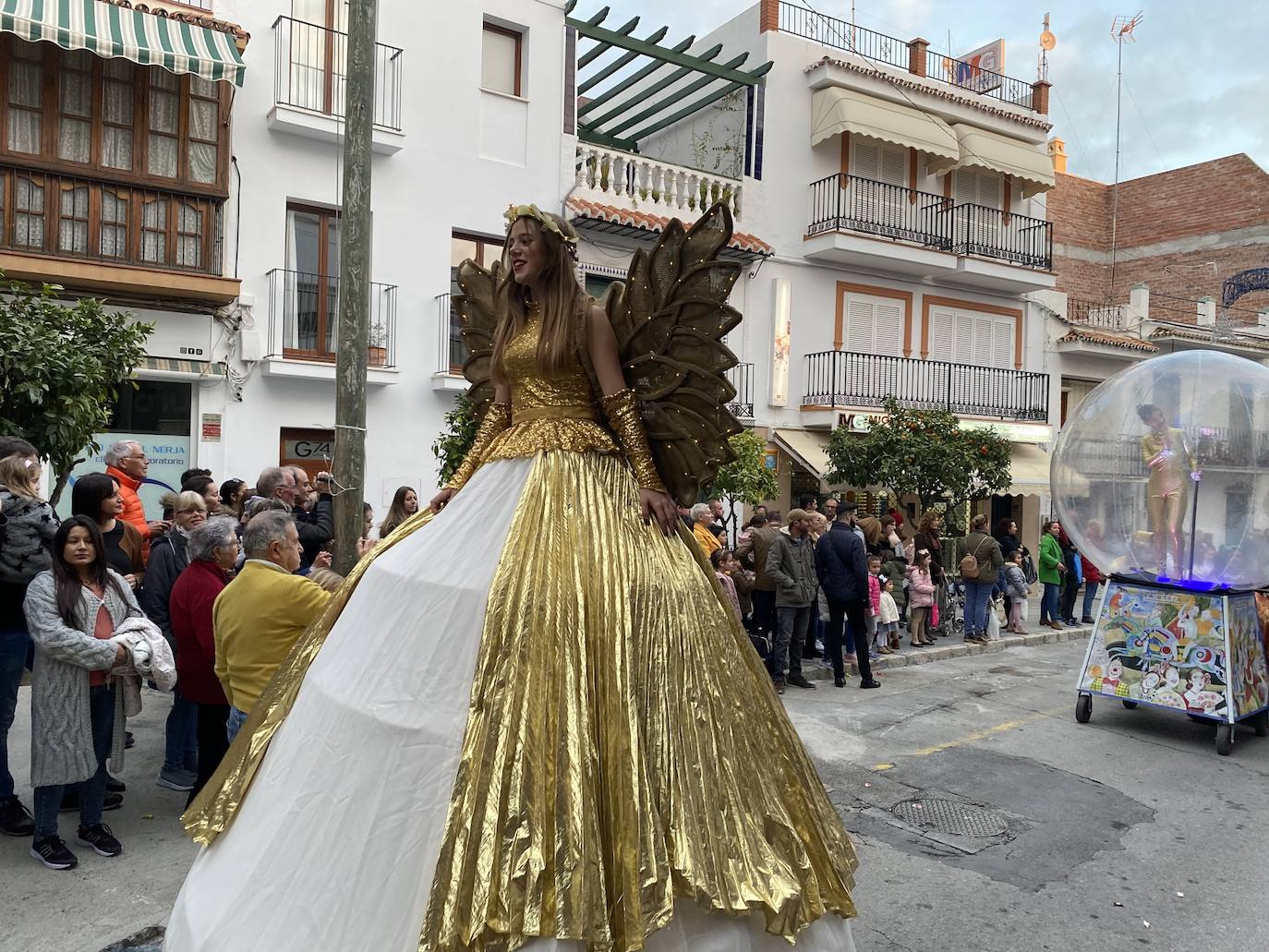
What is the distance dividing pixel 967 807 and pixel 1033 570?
1342 cm

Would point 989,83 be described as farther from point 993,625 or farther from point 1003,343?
point 993,625

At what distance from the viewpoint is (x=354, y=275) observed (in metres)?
5.44

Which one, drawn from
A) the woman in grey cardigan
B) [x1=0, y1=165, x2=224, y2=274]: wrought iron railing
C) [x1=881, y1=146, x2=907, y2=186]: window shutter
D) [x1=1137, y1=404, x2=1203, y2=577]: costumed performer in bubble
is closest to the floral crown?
the woman in grey cardigan

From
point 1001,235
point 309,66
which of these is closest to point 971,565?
point 309,66

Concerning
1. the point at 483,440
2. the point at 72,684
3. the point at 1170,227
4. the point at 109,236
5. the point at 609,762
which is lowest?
the point at 72,684

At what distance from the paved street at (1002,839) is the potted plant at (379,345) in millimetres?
5970

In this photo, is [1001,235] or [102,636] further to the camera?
[1001,235]

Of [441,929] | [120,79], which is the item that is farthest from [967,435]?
[441,929]

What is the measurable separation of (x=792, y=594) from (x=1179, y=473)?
3.07m

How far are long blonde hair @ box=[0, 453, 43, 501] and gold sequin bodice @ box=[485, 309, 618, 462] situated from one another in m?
2.75

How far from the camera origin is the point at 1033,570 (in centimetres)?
1728

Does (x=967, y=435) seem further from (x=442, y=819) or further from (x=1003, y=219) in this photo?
(x=442, y=819)

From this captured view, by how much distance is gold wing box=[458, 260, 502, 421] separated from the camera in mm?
3334

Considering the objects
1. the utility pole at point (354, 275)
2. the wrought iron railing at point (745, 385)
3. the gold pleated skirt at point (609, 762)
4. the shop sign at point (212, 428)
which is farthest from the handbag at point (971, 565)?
the shop sign at point (212, 428)
